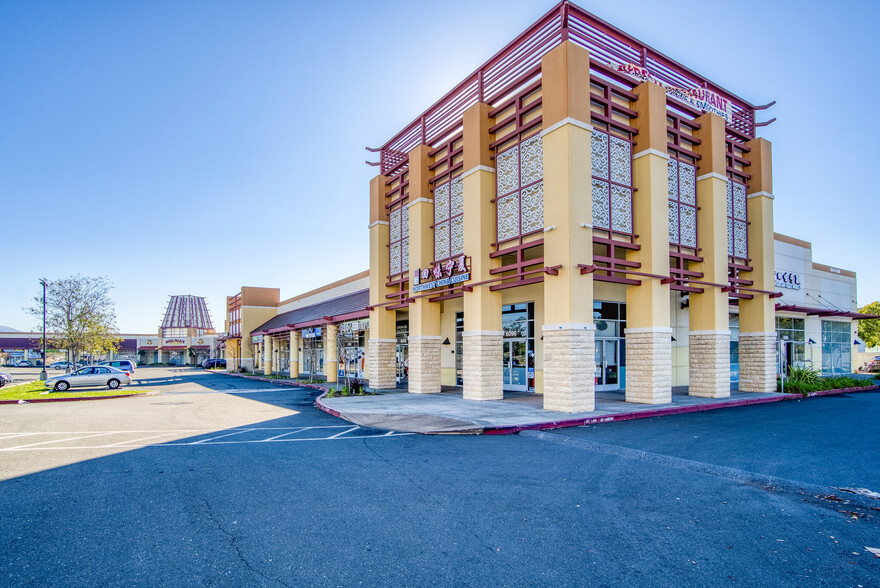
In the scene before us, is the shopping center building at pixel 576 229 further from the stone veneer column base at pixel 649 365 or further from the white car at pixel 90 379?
the white car at pixel 90 379

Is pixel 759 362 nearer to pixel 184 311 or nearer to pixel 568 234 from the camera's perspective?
pixel 568 234

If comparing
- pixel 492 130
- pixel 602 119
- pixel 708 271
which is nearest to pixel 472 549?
pixel 602 119

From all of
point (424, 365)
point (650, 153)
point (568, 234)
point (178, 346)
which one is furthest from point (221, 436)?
point (178, 346)

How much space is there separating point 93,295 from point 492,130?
→ 34381 mm

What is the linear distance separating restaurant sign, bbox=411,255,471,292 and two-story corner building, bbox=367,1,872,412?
0.23ft

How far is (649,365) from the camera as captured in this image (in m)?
16.3

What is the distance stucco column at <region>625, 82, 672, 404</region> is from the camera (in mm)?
16406

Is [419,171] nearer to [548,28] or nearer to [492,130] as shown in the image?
[492,130]

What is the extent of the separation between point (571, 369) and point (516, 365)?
26.9 ft

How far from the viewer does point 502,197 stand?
60.0 ft

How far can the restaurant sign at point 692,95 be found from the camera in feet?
57.9

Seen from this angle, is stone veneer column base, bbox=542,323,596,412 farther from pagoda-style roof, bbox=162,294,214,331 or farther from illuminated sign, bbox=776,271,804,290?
pagoda-style roof, bbox=162,294,214,331

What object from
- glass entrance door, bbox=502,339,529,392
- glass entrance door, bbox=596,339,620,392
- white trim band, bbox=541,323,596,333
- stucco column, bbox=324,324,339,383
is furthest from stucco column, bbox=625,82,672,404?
stucco column, bbox=324,324,339,383

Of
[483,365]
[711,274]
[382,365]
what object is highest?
[711,274]
